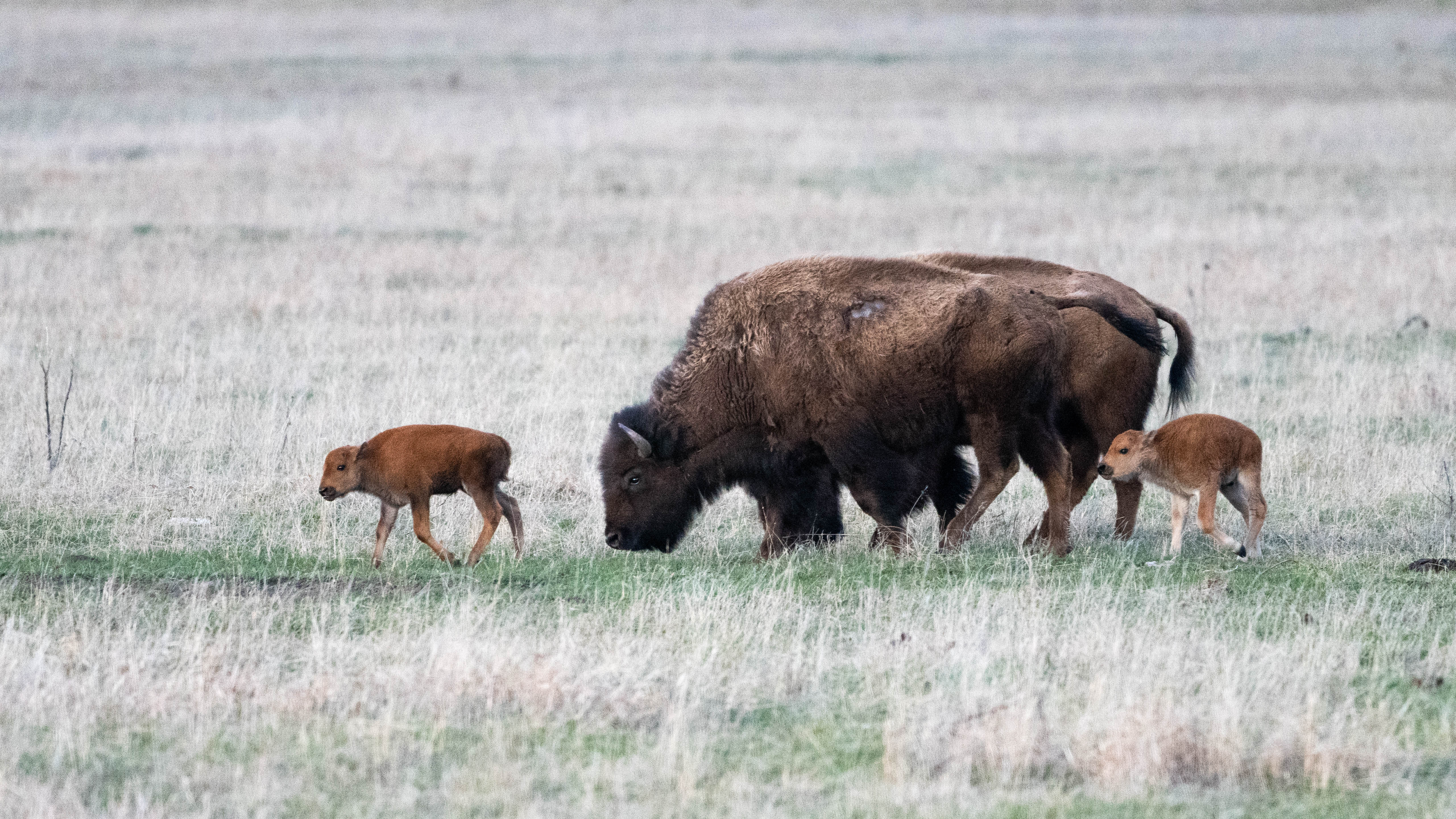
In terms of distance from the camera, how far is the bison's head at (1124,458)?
8570mm

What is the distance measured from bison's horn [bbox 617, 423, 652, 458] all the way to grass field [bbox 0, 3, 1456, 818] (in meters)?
0.60

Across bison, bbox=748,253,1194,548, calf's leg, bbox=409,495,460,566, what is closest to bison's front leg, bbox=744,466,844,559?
bison, bbox=748,253,1194,548

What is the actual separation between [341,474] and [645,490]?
1.71 metres

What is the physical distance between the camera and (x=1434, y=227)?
2083 cm

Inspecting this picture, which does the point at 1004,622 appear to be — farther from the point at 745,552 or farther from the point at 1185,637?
the point at 745,552

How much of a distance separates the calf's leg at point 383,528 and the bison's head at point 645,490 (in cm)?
121

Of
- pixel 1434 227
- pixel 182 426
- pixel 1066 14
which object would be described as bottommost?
pixel 182 426

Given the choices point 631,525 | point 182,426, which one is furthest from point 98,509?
point 631,525

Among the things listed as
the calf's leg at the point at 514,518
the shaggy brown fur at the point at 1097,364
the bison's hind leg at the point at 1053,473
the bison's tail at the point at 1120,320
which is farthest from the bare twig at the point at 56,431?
the bison's tail at the point at 1120,320

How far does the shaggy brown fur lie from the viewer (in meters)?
9.14

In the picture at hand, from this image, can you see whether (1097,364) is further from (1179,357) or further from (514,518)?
(514,518)

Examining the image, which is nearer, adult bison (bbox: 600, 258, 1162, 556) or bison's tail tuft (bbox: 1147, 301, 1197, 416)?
adult bison (bbox: 600, 258, 1162, 556)

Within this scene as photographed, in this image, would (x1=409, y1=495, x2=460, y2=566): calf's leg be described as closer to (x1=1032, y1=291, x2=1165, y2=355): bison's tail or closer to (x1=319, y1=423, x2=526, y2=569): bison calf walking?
(x1=319, y1=423, x2=526, y2=569): bison calf walking

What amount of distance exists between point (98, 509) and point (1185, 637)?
236 inches
